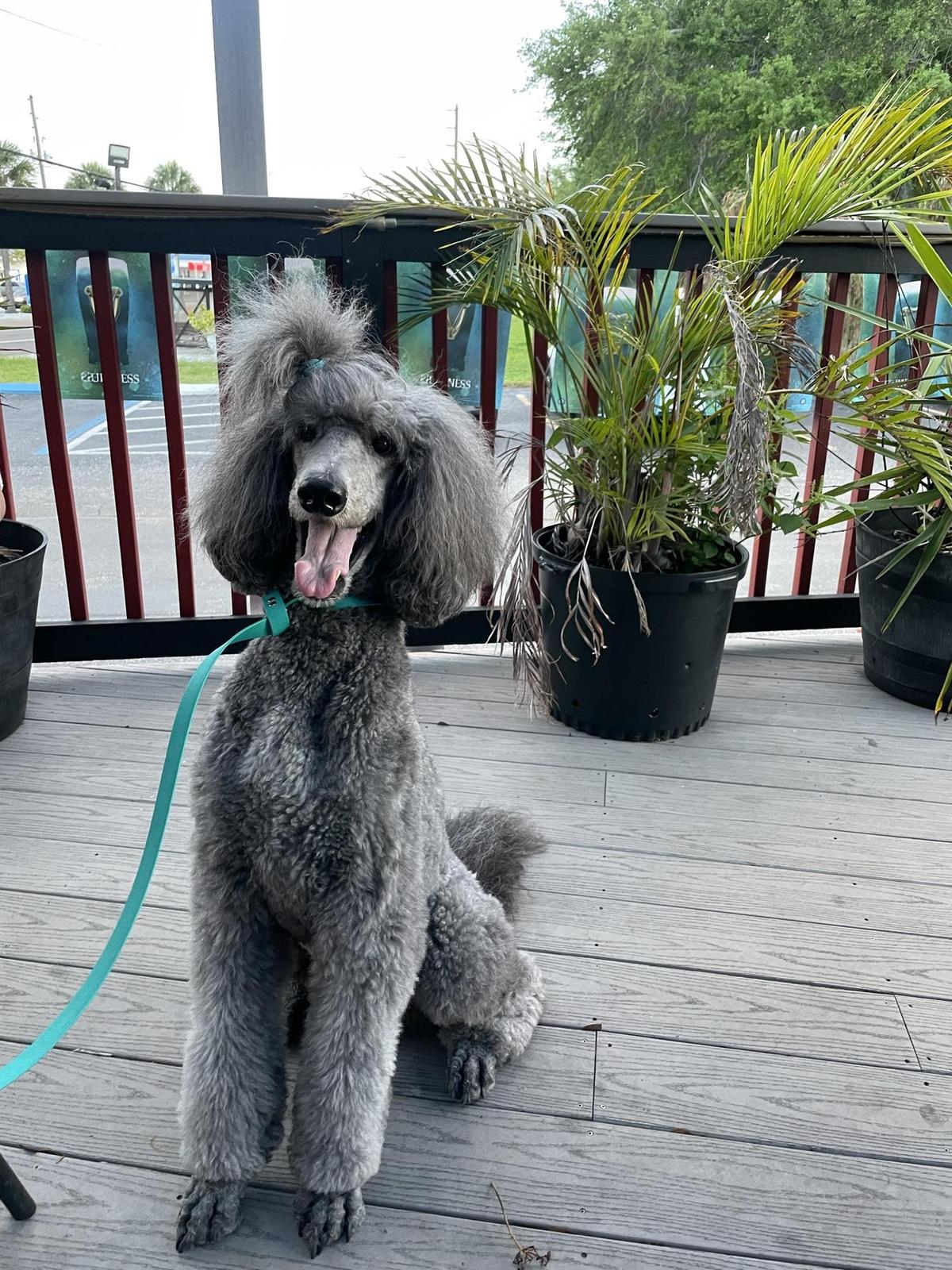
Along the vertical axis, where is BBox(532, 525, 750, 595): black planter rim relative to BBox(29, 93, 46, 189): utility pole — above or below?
below

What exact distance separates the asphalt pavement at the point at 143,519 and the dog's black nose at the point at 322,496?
4.52ft

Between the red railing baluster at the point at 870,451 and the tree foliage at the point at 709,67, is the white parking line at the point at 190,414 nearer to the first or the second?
the red railing baluster at the point at 870,451

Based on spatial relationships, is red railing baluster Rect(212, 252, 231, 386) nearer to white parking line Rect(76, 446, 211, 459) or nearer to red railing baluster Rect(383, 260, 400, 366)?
red railing baluster Rect(383, 260, 400, 366)

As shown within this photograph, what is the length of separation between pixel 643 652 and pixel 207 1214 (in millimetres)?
1475

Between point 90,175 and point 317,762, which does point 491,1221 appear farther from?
point 90,175

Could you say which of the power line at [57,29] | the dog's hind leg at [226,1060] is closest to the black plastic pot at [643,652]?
the dog's hind leg at [226,1060]

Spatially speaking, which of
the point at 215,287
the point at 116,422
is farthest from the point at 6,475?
the point at 215,287

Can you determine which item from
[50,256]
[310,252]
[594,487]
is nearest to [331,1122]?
[594,487]

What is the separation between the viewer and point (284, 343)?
1.02 m

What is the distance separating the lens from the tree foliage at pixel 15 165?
70.4 feet

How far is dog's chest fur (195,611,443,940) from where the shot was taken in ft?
3.35

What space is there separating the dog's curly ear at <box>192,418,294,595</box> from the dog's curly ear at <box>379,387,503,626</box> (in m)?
0.13

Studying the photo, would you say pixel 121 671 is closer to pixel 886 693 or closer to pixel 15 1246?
pixel 15 1246

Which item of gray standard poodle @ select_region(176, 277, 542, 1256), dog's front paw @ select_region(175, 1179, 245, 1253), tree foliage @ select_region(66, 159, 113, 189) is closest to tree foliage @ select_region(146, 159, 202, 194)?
tree foliage @ select_region(66, 159, 113, 189)
